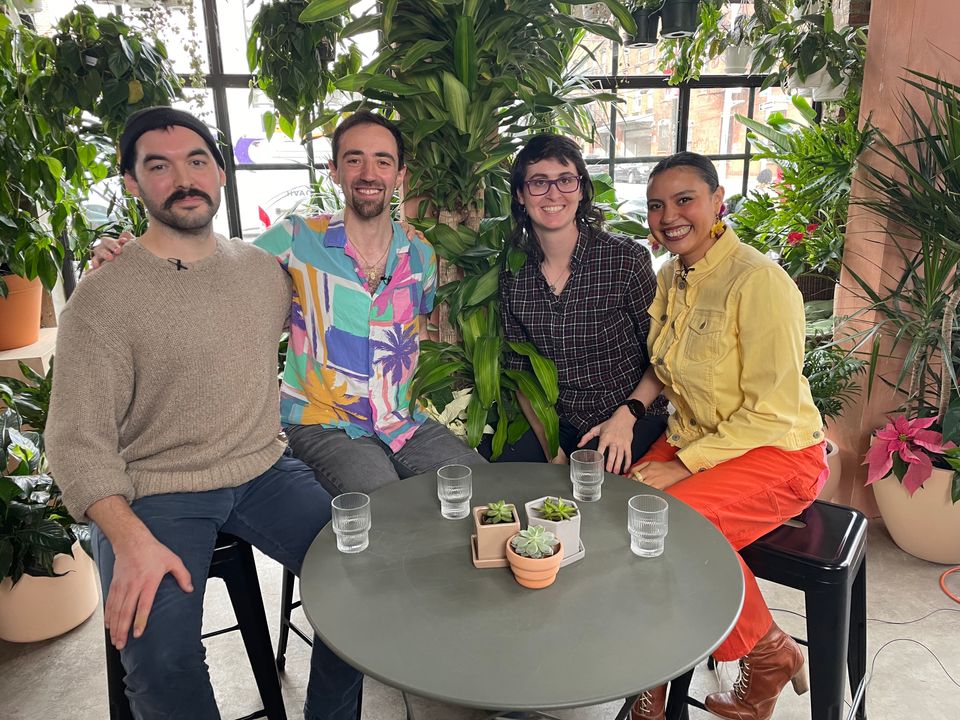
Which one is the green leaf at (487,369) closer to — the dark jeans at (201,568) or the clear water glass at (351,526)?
the dark jeans at (201,568)

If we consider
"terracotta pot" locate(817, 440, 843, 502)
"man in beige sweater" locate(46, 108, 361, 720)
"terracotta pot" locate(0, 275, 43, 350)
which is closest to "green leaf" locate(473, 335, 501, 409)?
"man in beige sweater" locate(46, 108, 361, 720)

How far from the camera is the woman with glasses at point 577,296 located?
6.74ft

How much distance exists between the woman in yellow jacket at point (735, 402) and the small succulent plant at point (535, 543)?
0.59 metres

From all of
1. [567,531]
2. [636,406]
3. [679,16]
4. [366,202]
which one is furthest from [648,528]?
[679,16]

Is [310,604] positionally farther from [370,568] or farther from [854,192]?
[854,192]

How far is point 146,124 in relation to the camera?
1.66 meters

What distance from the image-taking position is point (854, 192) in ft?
9.25

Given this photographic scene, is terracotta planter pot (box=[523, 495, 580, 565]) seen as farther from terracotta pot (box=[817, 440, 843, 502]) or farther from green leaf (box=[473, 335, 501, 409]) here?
terracotta pot (box=[817, 440, 843, 502])

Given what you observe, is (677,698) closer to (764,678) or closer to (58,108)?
(764,678)

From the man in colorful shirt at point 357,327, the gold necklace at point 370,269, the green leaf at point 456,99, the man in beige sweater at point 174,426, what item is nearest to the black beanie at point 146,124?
the man in beige sweater at point 174,426

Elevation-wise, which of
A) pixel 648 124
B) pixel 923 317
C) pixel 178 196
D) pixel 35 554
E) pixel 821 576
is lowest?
pixel 35 554

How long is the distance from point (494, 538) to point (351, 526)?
11.4 inches

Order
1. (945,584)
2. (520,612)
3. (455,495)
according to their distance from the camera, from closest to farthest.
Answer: (520,612), (455,495), (945,584)

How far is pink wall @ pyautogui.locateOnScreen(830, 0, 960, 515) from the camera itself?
98.9 inches
